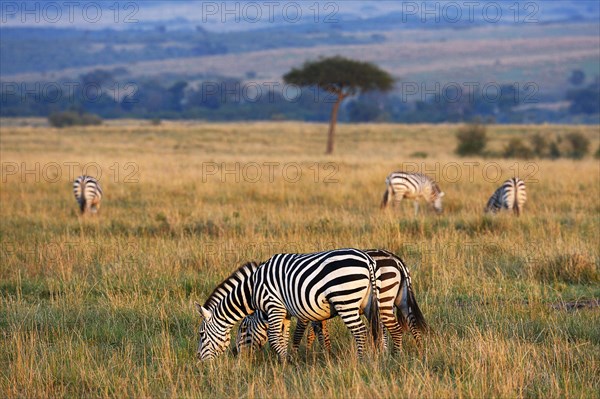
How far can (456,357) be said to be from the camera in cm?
600

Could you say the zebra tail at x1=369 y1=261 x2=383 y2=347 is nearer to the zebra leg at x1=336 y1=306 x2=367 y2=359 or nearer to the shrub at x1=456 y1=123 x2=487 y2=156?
the zebra leg at x1=336 y1=306 x2=367 y2=359

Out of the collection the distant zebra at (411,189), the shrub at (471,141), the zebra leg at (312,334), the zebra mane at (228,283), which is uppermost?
the shrub at (471,141)

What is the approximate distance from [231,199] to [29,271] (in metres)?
8.00

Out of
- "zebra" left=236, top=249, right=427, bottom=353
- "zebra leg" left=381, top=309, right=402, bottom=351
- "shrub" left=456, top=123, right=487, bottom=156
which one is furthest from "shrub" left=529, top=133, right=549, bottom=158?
"zebra leg" left=381, top=309, right=402, bottom=351

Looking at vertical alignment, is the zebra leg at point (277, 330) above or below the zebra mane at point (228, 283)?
below

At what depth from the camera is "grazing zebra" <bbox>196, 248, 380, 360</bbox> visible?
5.82 meters

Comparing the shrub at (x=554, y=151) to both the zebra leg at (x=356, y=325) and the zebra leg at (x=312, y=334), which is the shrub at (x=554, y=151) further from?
the zebra leg at (x=356, y=325)

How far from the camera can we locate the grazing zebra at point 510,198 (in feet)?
47.6

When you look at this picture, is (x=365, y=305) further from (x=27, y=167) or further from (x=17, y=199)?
(x=27, y=167)

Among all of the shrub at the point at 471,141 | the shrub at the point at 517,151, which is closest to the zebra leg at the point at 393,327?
the shrub at the point at 517,151

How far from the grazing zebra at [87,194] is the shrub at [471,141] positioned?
73.0 feet

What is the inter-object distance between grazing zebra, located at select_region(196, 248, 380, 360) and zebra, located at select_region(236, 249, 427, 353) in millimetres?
124

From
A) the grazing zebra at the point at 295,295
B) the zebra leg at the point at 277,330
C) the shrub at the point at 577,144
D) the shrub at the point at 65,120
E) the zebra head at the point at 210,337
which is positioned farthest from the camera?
the shrub at the point at 65,120

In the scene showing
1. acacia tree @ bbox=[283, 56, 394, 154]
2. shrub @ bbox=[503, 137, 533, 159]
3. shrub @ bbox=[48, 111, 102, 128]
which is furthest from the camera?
shrub @ bbox=[48, 111, 102, 128]
